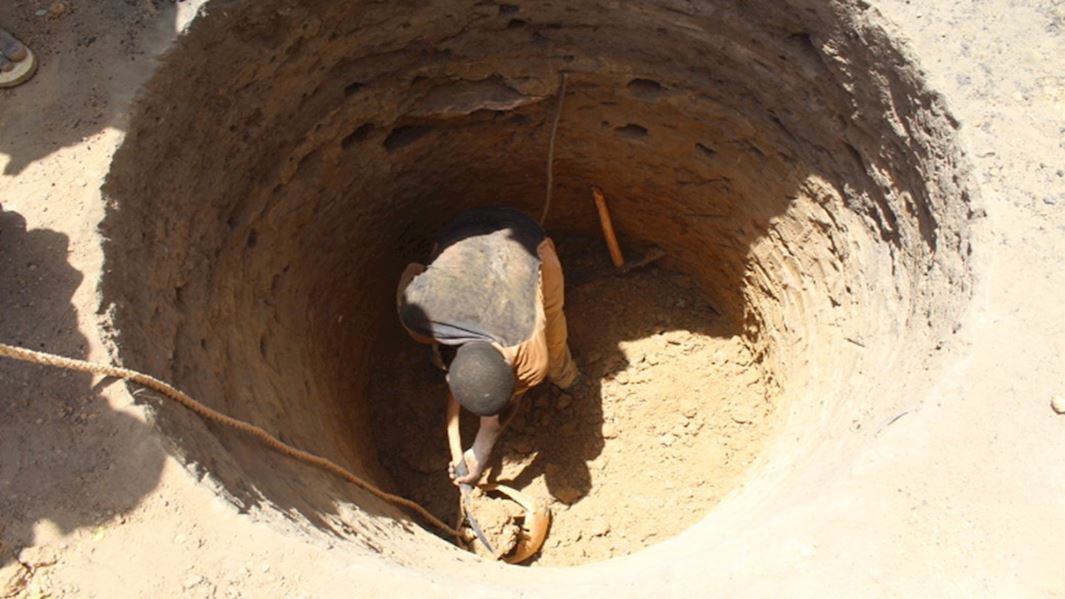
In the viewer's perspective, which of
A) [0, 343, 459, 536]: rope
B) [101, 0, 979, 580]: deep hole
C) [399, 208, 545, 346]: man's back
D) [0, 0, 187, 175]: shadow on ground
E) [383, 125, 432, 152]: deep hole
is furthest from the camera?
[383, 125, 432, 152]: deep hole

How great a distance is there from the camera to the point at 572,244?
5.41 m

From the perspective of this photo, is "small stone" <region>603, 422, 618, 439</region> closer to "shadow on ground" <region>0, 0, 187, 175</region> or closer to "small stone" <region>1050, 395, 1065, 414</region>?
"small stone" <region>1050, 395, 1065, 414</region>

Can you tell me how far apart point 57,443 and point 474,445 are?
6.87ft

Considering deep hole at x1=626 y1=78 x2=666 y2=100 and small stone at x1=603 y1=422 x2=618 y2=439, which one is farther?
small stone at x1=603 y1=422 x2=618 y2=439

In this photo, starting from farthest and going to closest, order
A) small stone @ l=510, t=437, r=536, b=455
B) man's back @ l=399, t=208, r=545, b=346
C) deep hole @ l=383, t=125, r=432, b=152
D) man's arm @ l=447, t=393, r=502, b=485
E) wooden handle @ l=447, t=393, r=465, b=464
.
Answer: small stone @ l=510, t=437, r=536, b=455 < deep hole @ l=383, t=125, r=432, b=152 < wooden handle @ l=447, t=393, r=465, b=464 < man's arm @ l=447, t=393, r=502, b=485 < man's back @ l=399, t=208, r=545, b=346

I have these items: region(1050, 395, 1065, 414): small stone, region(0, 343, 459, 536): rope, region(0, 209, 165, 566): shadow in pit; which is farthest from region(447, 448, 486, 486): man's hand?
region(1050, 395, 1065, 414): small stone

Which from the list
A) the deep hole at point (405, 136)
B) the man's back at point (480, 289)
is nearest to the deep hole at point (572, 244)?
the deep hole at point (405, 136)

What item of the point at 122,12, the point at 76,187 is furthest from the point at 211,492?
the point at 122,12

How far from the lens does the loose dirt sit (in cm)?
434

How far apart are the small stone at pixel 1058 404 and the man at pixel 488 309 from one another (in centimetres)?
217

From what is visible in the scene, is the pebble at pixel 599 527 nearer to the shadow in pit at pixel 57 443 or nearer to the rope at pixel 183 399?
the rope at pixel 183 399

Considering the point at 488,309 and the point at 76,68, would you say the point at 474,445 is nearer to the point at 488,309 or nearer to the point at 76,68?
the point at 488,309

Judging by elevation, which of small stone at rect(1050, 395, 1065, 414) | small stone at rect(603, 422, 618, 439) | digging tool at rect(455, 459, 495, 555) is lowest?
digging tool at rect(455, 459, 495, 555)

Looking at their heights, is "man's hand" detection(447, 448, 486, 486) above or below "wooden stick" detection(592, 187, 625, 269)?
below
